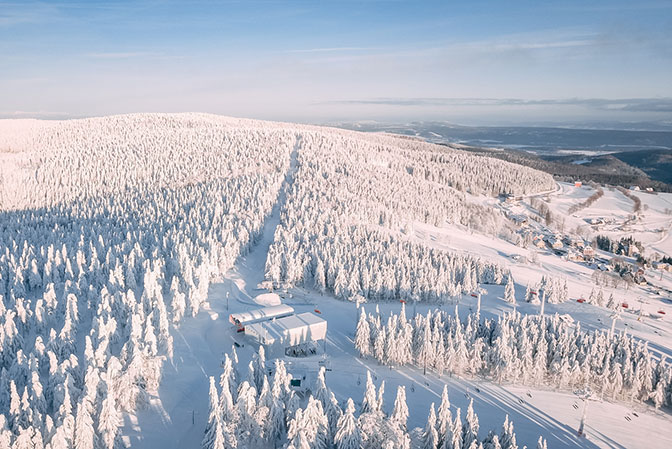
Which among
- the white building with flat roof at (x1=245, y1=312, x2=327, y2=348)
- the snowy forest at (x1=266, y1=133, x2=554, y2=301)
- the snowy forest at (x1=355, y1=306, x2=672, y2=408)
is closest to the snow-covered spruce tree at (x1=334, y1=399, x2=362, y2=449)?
the snowy forest at (x1=355, y1=306, x2=672, y2=408)

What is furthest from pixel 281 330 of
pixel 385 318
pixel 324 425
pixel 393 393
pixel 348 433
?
pixel 348 433

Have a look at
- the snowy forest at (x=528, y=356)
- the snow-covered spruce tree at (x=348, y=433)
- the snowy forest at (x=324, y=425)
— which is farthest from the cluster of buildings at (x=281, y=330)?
the snow-covered spruce tree at (x=348, y=433)

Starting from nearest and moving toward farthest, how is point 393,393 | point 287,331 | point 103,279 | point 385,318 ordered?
1. point 393,393
2. point 287,331
3. point 385,318
4. point 103,279

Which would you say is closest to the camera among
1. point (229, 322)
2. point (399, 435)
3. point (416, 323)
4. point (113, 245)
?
point (399, 435)

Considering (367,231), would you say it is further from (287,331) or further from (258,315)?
(287,331)

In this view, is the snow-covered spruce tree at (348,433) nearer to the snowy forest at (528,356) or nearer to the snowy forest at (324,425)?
the snowy forest at (324,425)

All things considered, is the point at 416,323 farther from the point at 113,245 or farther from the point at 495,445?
the point at 113,245

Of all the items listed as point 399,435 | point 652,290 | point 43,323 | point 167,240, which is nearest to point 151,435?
point 399,435
